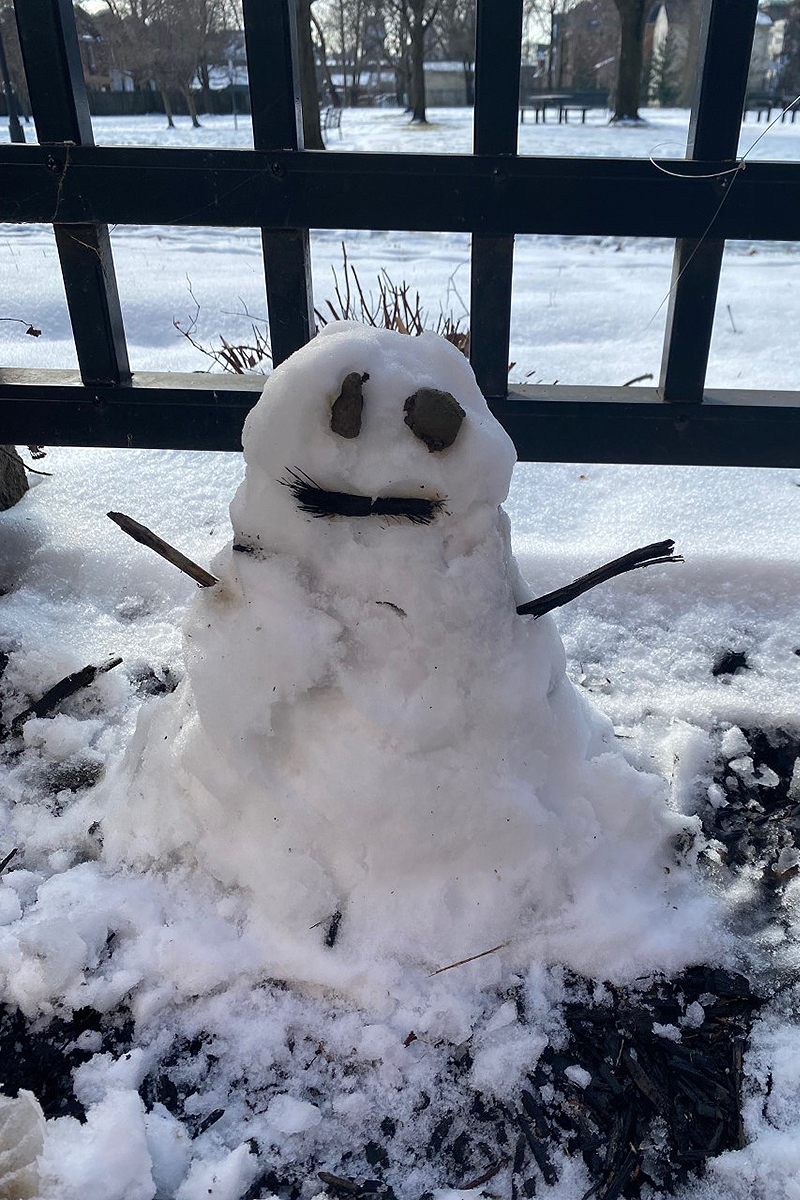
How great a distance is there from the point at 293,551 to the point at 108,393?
3.85 feet

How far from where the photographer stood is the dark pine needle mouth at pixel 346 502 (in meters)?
1.14

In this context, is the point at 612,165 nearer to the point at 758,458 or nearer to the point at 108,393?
the point at 758,458

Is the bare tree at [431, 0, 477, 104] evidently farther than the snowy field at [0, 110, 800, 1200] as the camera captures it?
Yes

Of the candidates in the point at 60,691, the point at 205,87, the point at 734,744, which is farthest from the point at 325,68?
the point at 734,744

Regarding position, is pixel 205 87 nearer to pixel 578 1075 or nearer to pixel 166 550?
pixel 166 550

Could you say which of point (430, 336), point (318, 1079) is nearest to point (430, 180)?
point (430, 336)

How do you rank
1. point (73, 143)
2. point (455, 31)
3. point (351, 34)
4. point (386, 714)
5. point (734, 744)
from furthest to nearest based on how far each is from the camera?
point (455, 31) < point (351, 34) < point (73, 143) < point (734, 744) < point (386, 714)

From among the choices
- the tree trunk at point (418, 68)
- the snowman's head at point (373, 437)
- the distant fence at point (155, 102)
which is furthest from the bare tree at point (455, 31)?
the snowman's head at point (373, 437)

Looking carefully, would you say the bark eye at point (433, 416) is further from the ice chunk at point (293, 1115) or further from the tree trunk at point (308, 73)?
the tree trunk at point (308, 73)

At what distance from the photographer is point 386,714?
47.0 inches

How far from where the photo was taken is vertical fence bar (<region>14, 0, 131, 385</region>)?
A: 1.86 m

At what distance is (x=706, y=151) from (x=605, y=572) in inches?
46.5

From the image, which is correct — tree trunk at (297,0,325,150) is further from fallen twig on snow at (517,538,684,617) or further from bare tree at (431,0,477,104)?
bare tree at (431,0,477,104)

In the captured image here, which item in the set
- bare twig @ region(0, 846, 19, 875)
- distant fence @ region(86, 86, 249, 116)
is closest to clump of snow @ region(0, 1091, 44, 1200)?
bare twig @ region(0, 846, 19, 875)
